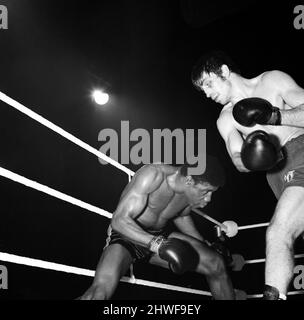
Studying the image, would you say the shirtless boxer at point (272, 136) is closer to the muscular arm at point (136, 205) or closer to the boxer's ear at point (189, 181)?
the boxer's ear at point (189, 181)

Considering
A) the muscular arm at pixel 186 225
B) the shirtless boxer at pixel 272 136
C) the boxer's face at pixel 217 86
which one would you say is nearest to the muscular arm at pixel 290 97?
the shirtless boxer at pixel 272 136

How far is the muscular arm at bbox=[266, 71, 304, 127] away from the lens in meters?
1.51

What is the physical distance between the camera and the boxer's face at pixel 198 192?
A: 2.15 m

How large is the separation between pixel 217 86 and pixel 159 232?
93cm

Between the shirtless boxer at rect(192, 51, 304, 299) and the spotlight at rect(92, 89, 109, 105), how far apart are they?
8.54 feet

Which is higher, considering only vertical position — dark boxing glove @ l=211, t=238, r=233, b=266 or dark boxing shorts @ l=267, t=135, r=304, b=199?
dark boxing shorts @ l=267, t=135, r=304, b=199

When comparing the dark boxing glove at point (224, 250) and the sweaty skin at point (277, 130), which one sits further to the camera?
the dark boxing glove at point (224, 250)

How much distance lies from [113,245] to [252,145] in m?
0.99

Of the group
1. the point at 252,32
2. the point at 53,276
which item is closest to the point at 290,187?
the point at 53,276

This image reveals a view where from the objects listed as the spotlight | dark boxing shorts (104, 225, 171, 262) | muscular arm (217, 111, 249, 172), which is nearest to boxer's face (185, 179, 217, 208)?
muscular arm (217, 111, 249, 172)

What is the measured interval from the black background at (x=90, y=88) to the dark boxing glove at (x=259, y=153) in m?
1.99

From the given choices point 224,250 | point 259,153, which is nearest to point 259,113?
point 259,153

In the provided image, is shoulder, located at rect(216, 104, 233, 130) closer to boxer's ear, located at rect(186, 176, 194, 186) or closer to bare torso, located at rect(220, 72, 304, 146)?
bare torso, located at rect(220, 72, 304, 146)
